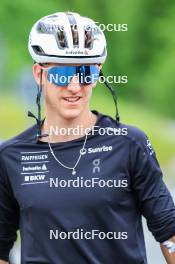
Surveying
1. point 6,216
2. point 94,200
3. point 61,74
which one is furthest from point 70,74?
point 6,216

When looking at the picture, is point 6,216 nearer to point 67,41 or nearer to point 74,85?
point 74,85

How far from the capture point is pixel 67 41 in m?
Result: 4.39

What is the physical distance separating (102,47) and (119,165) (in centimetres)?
57

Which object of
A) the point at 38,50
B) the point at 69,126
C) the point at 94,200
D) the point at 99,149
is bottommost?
the point at 94,200

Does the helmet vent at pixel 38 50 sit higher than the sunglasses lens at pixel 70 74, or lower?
higher

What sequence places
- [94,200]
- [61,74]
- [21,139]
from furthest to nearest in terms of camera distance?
[21,139]
[61,74]
[94,200]

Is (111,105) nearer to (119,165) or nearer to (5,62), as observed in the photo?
(5,62)

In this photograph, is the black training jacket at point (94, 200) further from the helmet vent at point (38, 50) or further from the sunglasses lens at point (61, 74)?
the helmet vent at point (38, 50)

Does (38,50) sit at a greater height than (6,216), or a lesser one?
greater

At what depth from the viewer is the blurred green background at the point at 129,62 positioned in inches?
308

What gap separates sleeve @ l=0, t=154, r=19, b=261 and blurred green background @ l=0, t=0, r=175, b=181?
10.4ft

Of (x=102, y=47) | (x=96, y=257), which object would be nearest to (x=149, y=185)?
(x=96, y=257)

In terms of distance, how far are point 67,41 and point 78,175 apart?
61cm

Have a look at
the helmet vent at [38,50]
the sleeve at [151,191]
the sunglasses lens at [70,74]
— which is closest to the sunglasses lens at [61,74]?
the sunglasses lens at [70,74]
